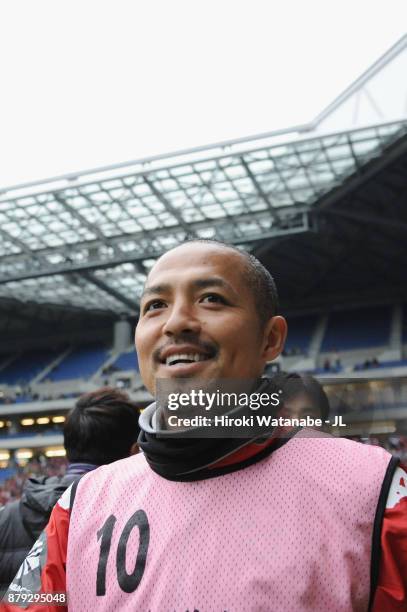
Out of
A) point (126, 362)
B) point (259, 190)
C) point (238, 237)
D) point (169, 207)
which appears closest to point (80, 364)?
point (126, 362)

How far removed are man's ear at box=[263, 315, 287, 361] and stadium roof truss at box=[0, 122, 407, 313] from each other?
15.1 m

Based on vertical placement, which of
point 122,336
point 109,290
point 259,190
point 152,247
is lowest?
point 122,336

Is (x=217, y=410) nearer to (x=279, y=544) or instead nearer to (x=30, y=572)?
(x=279, y=544)

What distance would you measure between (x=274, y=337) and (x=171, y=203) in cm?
1794

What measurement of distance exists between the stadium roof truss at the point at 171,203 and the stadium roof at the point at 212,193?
Answer: 0.03 metres

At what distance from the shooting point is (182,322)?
1.12 metres

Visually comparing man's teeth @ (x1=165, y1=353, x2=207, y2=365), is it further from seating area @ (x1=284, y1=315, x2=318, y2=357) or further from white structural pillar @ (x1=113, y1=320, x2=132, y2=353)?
white structural pillar @ (x1=113, y1=320, x2=132, y2=353)

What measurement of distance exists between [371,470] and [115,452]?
160 cm

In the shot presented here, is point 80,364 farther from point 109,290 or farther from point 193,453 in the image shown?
point 193,453

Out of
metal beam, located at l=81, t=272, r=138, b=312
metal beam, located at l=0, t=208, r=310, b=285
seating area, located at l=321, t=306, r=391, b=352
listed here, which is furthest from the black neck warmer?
seating area, located at l=321, t=306, r=391, b=352

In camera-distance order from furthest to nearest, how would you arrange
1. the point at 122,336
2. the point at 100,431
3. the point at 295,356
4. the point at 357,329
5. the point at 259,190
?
the point at 122,336 < the point at 357,329 < the point at 295,356 < the point at 259,190 < the point at 100,431

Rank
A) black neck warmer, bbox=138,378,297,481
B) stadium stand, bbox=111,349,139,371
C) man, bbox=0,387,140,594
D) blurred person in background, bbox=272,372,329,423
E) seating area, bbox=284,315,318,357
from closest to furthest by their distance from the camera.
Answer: blurred person in background, bbox=272,372,329,423 < black neck warmer, bbox=138,378,297,481 < man, bbox=0,387,140,594 < seating area, bbox=284,315,318,357 < stadium stand, bbox=111,349,139,371

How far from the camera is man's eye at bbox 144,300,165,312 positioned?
1.22m

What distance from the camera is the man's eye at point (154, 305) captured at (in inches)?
47.9
